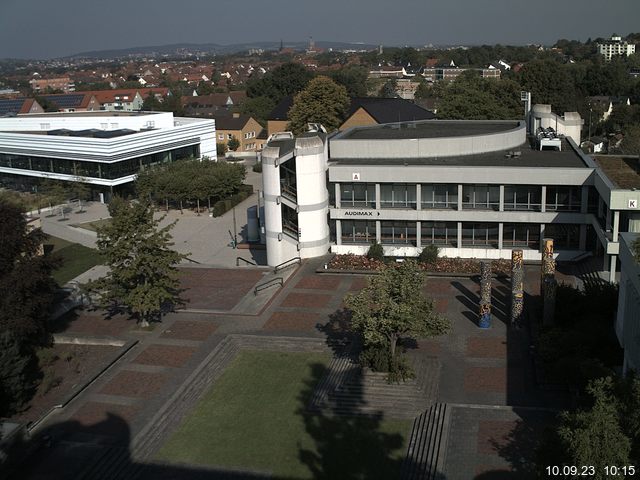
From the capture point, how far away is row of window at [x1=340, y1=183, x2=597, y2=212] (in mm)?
39344

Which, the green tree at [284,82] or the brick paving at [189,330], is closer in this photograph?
the brick paving at [189,330]

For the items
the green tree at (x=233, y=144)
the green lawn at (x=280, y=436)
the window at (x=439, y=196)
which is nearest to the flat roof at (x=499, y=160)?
the window at (x=439, y=196)

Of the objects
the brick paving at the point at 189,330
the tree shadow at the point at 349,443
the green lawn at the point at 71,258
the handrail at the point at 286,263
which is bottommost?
the green lawn at the point at 71,258

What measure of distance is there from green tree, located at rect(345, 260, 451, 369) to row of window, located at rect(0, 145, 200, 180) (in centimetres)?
4536

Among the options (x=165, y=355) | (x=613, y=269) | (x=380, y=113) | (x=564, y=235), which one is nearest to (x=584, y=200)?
(x=564, y=235)

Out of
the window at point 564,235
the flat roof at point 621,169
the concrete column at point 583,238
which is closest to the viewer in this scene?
the flat roof at point 621,169

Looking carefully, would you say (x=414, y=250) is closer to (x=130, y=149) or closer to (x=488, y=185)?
(x=488, y=185)

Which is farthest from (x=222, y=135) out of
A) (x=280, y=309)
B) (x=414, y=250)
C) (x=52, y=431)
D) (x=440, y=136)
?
(x=52, y=431)

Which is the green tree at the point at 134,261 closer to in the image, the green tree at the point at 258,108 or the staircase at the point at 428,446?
the staircase at the point at 428,446

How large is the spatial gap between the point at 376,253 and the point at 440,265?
3860 mm

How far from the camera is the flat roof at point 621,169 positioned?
3556cm

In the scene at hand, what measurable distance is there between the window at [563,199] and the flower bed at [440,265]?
4.06m

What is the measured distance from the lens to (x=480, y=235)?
4091 centimetres

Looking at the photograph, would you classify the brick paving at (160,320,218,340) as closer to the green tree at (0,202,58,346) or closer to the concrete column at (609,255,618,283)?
the green tree at (0,202,58,346)
